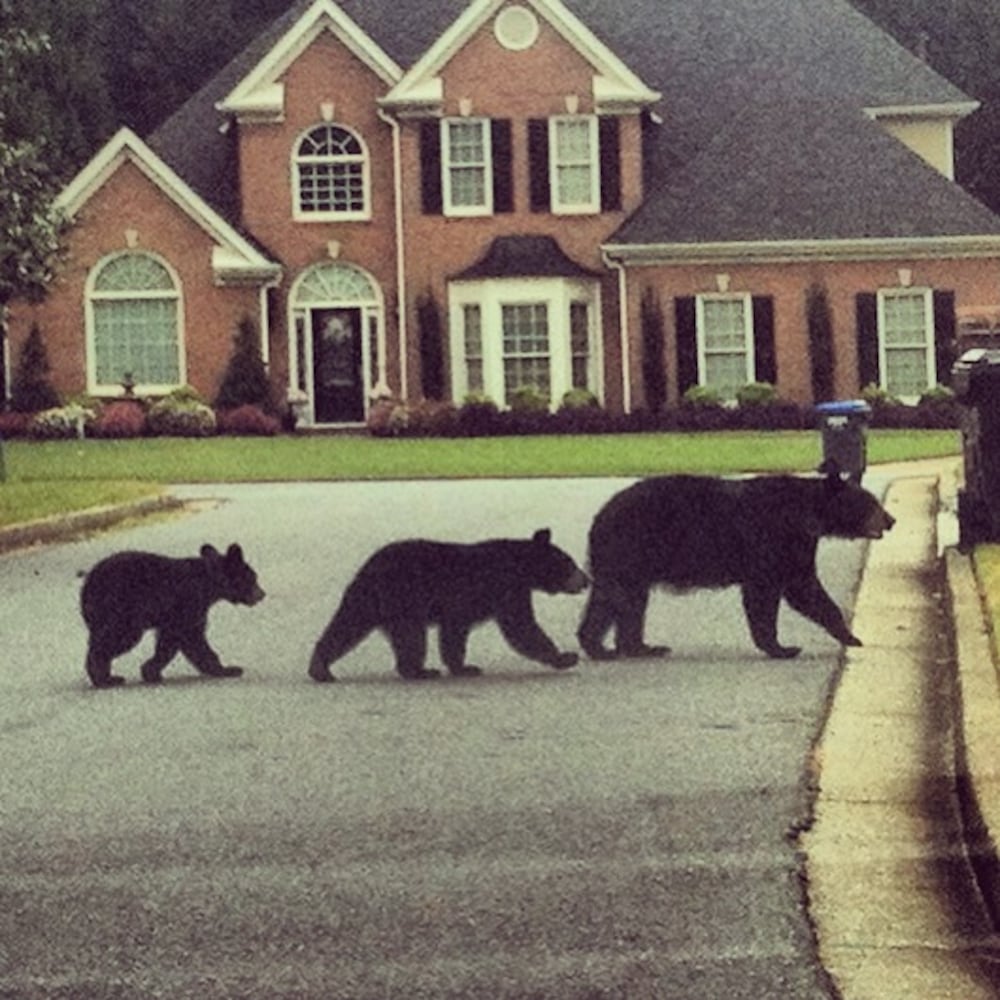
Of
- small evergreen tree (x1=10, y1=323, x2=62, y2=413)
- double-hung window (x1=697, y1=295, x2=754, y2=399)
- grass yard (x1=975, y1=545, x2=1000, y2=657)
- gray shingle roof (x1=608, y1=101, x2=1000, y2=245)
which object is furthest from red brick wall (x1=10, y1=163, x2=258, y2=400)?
grass yard (x1=975, y1=545, x2=1000, y2=657)

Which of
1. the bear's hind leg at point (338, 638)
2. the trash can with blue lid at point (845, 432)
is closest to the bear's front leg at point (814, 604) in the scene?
the bear's hind leg at point (338, 638)

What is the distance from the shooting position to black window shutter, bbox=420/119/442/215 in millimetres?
51719

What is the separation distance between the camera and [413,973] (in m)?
6.57

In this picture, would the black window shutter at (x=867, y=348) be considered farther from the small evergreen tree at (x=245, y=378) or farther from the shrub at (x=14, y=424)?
the shrub at (x=14, y=424)

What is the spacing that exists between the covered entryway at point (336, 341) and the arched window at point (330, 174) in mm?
994

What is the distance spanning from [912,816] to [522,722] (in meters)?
2.57

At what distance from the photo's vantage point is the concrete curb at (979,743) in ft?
25.3

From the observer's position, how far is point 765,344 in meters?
51.0

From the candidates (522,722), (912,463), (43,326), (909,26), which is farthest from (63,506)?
(909,26)

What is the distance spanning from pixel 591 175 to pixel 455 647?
3974 centimetres

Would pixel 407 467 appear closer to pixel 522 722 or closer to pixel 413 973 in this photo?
pixel 522 722

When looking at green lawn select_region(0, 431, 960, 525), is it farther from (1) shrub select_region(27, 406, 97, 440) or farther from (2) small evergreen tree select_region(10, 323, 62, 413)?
(2) small evergreen tree select_region(10, 323, 62, 413)

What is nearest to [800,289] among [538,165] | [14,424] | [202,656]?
[538,165]

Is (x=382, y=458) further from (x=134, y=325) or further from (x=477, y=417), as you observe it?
(x=134, y=325)
